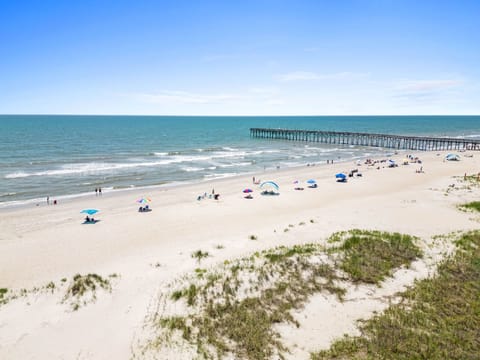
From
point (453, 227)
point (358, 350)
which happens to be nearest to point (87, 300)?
point (358, 350)

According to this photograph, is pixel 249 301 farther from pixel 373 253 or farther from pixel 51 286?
pixel 51 286

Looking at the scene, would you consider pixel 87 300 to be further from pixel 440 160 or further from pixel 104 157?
pixel 440 160

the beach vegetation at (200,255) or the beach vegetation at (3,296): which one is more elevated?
the beach vegetation at (200,255)

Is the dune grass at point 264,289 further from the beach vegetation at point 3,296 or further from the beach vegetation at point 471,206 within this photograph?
the beach vegetation at point 471,206

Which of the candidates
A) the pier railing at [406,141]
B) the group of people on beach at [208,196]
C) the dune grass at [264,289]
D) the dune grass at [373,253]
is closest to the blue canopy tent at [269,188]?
the group of people on beach at [208,196]

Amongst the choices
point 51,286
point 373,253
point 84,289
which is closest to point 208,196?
point 373,253
